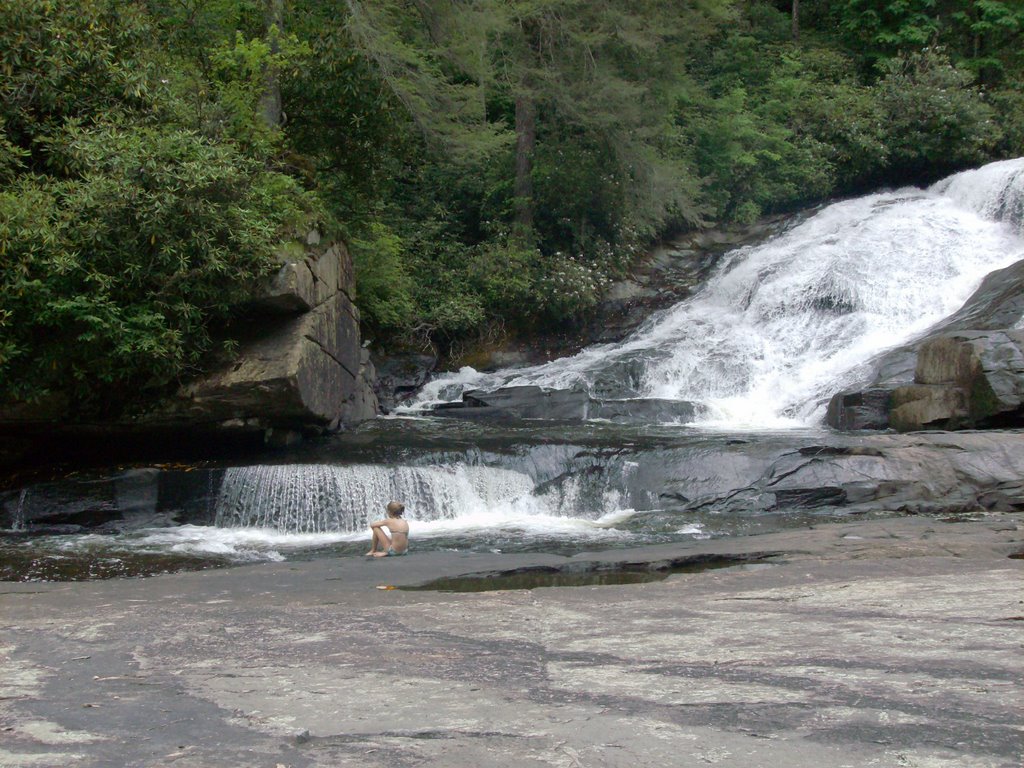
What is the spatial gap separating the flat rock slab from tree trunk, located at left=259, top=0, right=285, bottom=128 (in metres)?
10.4

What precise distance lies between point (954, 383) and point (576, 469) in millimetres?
5544

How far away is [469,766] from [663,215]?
21774 mm

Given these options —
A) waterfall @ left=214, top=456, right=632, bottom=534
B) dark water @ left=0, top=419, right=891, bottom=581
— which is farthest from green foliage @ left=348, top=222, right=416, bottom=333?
waterfall @ left=214, top=456, right=632, bottom=534

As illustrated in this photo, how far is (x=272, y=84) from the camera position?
52.4 ft

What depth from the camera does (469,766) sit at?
10.4 ft

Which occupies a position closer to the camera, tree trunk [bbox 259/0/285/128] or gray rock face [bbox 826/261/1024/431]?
gray rock face [bbox 826/261/1024/431]

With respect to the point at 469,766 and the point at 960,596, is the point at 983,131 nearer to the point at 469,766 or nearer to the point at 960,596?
the point at 960,596

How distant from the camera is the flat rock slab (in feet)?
10.8

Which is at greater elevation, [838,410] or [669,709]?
[838,410]

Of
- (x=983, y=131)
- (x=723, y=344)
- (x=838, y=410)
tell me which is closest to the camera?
(x=838, y=410)

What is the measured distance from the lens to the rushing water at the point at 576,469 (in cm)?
1076

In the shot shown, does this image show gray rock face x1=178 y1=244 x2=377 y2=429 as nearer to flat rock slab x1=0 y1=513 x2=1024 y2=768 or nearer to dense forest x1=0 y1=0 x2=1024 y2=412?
dense forest x1=0 y1=0 x2=1024 y2=412

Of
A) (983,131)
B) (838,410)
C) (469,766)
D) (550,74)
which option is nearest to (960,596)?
(469,766)

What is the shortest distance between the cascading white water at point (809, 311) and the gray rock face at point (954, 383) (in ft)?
3.69
